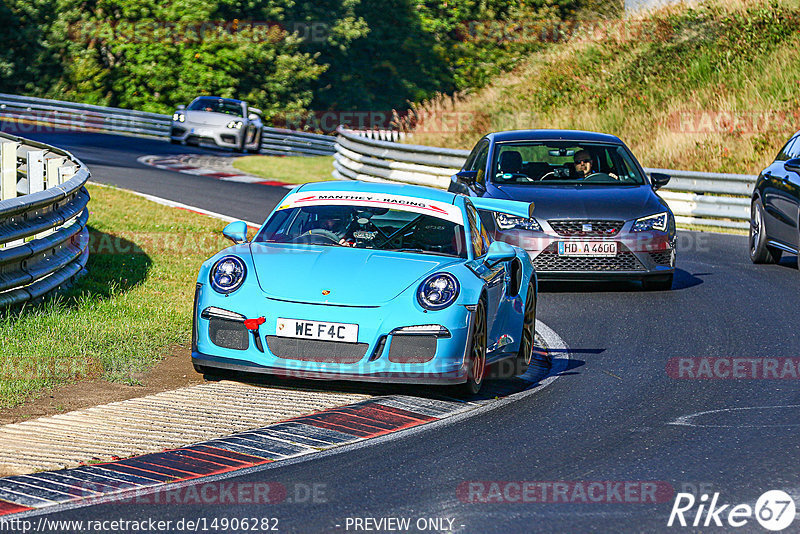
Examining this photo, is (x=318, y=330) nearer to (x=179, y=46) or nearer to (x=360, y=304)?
(x=360, y=304)

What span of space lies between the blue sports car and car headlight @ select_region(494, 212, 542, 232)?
3651mm

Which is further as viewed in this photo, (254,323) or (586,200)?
(586,200)

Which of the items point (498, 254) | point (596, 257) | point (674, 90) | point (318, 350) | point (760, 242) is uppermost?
point (674, 90)

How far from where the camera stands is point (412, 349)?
7660mm

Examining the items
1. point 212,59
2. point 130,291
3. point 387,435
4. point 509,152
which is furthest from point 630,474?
point 212,59

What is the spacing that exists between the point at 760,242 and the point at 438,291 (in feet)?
27.7

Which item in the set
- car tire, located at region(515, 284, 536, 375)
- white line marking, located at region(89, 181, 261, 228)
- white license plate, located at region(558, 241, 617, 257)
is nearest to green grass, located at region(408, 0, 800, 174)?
white line marking, located at region(89, 181, 261, 228)

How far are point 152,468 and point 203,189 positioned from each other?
17.3 m

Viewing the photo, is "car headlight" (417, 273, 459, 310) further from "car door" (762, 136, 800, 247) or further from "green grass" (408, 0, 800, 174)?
"green grass" (408, 0, 800, 174)

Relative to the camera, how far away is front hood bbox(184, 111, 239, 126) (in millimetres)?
34031

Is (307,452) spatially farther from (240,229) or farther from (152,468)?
(240,229)

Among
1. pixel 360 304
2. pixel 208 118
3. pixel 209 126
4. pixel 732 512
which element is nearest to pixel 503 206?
pixel 360 304

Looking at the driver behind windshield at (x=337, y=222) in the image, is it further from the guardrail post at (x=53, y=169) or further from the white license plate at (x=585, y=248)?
the guardrail post at (x=53, y=169)

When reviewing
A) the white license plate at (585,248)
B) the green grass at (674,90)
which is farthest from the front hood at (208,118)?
the white license plate at (585,248)
